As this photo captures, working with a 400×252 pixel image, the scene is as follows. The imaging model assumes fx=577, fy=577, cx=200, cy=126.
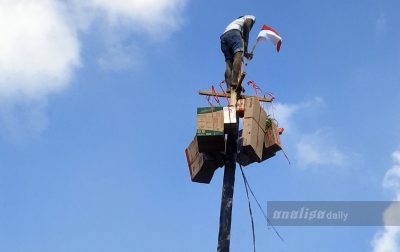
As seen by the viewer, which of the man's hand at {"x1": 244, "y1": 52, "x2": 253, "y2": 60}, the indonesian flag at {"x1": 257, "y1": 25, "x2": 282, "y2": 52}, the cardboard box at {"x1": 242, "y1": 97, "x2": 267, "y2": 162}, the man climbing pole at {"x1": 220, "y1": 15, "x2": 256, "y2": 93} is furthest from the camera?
the indonesian flag at {"x1": 257, "y1": 25, "x2": 282, "y2": 52}

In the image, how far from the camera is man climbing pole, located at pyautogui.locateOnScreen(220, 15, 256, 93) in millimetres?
8062

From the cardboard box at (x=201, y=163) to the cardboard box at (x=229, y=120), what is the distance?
39cm

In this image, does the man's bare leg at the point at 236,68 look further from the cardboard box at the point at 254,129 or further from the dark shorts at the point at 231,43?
the cardboard box at the point at 254,129

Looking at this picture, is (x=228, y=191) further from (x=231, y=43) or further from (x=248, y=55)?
(x=248, y=55)

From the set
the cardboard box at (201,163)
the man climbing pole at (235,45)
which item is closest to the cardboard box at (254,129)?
the cardboard box at (201,163)

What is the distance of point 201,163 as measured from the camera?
7.81 meters

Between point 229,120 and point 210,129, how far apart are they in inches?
11.8

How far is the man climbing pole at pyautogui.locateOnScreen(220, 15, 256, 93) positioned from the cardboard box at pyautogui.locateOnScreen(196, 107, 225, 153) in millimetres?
781

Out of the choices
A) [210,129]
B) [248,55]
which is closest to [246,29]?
[248,55]

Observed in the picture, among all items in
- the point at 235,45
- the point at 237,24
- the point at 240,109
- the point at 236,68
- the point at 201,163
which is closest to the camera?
the point at 240,109

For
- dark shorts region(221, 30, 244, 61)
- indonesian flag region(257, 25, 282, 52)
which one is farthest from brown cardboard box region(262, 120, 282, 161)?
indonesian flag region(257, 25, 282, 52)

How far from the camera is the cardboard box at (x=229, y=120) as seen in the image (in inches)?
287

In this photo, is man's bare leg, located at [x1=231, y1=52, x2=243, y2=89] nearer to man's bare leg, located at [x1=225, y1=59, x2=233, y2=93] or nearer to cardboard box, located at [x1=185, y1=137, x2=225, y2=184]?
man's bare leg, located at [x1=225, y1=59, x2=233, y2=93]

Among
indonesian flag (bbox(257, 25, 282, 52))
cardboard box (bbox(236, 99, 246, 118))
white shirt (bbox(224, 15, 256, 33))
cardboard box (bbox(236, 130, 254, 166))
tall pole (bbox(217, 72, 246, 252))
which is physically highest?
indonesian flag (bbox(257, 25, 282, 52))
